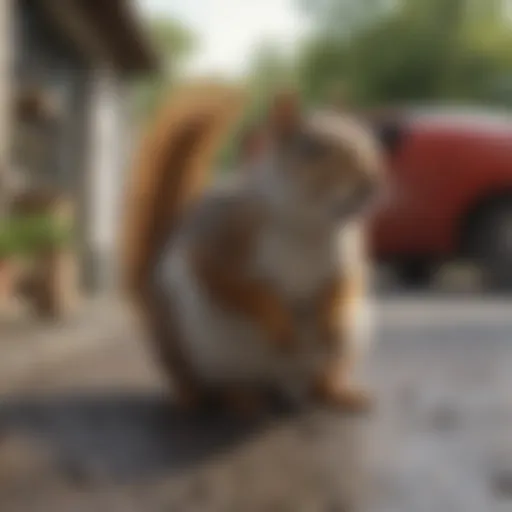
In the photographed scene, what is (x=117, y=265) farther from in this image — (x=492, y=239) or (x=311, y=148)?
(x=492, y=239)

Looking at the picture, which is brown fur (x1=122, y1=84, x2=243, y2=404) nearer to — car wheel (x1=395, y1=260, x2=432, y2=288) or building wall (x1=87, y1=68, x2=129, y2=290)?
building wall (x1=87, y1=68, x2=129, y2=290)

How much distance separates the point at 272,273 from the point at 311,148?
110 millimetres

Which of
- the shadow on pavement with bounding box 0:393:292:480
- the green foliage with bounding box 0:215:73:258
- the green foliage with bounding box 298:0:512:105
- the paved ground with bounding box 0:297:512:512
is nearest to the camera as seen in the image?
the paved ground with bounding box 0:297:512:512

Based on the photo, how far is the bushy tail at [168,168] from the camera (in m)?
1.03

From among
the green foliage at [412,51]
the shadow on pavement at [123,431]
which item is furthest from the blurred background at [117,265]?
the green foliage at [412,51]

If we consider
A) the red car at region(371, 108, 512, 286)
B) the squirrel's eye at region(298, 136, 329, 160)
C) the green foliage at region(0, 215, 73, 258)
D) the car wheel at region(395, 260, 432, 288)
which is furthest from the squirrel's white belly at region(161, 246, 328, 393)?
the car wheel at region(395, 260, 432, 288)

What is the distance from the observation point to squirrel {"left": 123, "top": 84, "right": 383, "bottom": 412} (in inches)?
37.1

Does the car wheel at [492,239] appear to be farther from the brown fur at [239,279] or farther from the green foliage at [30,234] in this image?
the brown fur at [239,279]

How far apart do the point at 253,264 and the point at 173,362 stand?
0.38ft

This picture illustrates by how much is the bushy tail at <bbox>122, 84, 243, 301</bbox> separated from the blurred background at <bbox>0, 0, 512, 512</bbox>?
35 mm

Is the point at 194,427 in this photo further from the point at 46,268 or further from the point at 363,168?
the point at 46,268

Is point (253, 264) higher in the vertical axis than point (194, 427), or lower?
higher

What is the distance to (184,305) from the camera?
38.0 inches

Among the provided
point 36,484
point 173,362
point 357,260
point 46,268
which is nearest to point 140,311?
point 173,362
